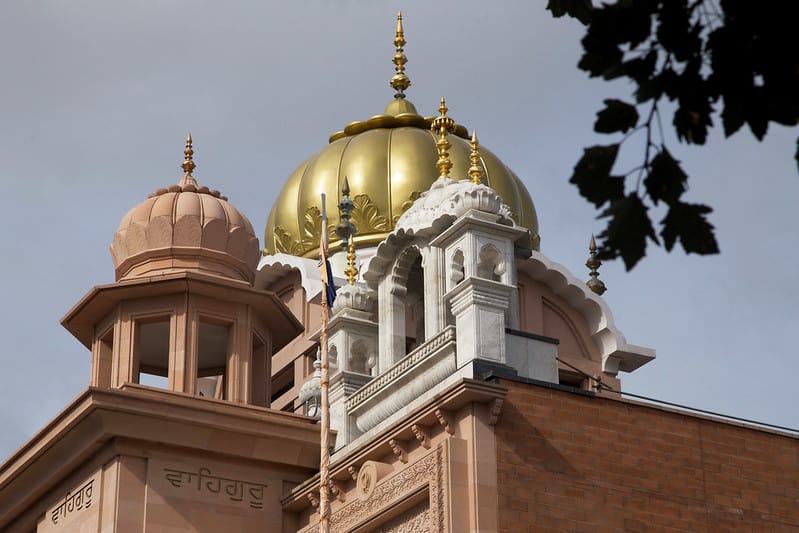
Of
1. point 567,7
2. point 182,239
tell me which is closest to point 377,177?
point 182,239

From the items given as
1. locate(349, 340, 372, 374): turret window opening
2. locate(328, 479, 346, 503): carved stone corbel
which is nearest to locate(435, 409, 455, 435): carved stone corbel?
locate(328, 479, 346, 503): carved stone corbel

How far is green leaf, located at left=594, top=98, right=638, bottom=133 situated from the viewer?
516cm

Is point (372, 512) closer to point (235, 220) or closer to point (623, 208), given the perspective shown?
point (235, 220)

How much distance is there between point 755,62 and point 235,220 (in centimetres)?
1906

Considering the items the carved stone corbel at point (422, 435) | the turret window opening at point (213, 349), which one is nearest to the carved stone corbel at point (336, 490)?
the carved stone corbel at point (422, 435)

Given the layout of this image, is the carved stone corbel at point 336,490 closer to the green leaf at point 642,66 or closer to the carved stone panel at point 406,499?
the carved stone panel at point 406,499

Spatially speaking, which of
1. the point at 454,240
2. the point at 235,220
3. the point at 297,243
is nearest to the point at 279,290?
the point at 297,243

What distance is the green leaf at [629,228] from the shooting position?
516 centimetres

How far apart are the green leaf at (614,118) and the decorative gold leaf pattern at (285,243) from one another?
25750mm

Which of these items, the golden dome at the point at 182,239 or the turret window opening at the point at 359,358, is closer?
the turret window opening at the point at 359,358

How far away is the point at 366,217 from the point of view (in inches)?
1173

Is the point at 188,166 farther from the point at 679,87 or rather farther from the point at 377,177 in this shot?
the point at 679,87

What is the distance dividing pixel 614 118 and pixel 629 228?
0.33 metres

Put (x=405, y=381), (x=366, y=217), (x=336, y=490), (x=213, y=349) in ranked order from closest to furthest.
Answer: (x=405, y=381)
(x=336, y=490)
(x=213, y=349)
(x=366, y=217)
